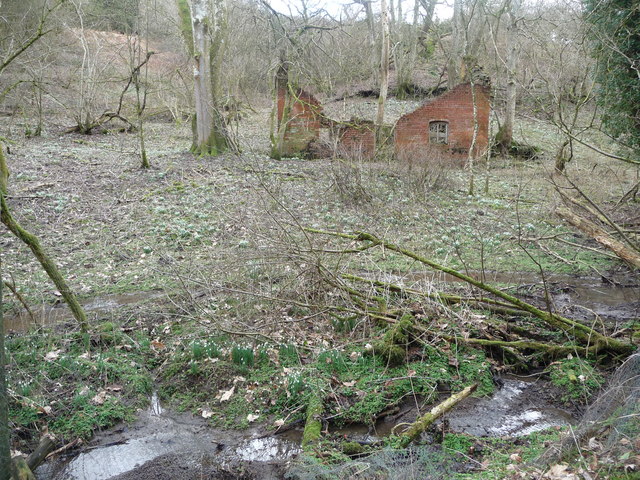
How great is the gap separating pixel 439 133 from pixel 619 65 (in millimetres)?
11513

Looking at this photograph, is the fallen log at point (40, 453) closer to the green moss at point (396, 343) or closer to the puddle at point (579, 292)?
the green moss at point (396, 343)

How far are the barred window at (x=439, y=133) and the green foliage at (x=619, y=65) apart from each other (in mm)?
9530

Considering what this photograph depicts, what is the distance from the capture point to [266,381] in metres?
6.08

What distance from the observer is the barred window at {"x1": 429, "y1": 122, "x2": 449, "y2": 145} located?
2384 centimetres

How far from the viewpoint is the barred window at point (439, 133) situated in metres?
23.8

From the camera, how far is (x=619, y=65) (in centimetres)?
1254

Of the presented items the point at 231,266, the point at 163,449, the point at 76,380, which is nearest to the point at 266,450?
the point at 163,449

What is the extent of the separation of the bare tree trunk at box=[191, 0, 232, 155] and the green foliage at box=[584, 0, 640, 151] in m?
12.3

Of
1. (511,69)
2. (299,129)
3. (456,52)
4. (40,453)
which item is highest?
(456,52)

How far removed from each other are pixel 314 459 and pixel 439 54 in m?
43.8

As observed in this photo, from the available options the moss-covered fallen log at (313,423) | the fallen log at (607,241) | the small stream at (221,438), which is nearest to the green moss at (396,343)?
the small stream at (221,438)

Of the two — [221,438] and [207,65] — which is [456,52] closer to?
[207,65]

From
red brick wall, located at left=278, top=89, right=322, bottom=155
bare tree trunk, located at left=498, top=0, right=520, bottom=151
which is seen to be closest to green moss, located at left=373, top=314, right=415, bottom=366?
red brick wall, located at left=278, top=89, right=322, bottom=155

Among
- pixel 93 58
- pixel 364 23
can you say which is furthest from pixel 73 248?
pixel 364 23
